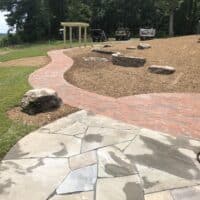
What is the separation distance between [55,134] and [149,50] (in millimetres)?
9305

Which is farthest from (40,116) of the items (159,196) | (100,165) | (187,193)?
(187,193)

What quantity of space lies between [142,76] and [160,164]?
231 inches

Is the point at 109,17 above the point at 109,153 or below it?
above

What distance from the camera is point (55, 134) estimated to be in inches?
207

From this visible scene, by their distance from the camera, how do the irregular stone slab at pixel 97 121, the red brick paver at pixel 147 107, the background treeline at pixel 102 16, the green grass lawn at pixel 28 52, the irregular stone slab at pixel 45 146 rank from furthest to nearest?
the background treeline at pixel 102 16 → the green grass lawn at pixel 28 52 → the red brick paver at pixel 147 107 → the irregular stone slab at pixel 97 121 → the irregular stone slab at pixel 45 146

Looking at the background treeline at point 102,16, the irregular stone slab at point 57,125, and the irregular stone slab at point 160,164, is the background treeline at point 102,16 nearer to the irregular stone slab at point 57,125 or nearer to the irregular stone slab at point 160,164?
the irregular stone slab at point 57,125

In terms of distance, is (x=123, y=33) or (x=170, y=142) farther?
(x=123, y=33)

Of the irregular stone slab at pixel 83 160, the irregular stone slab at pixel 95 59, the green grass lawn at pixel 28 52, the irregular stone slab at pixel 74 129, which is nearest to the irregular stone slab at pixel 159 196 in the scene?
the irregular stone slab at pixel 83 160

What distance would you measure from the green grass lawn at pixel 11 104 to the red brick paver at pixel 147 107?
1.69 ft

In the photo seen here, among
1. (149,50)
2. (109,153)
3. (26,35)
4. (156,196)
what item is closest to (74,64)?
(149,50)

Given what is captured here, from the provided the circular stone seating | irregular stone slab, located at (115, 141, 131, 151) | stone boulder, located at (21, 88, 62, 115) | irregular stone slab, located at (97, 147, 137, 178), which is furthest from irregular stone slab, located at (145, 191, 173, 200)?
the circular stone seating

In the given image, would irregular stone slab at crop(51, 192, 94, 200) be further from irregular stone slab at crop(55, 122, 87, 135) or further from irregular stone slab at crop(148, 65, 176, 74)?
irregular stone slab at crop(148, 65, 176, 74)

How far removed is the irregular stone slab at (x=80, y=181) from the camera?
3750 millimetres

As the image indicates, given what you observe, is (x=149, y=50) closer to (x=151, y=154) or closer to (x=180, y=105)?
(x=180, y=105)
